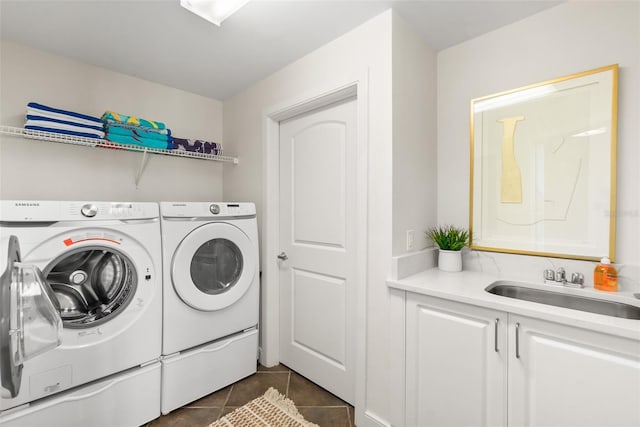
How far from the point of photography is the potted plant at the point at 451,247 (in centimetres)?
171

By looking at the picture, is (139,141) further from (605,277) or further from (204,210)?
(605,277)

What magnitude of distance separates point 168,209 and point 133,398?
1.07 metres

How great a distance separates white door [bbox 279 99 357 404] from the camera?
1865 millimetres

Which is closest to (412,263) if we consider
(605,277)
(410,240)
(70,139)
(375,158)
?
(410,240)

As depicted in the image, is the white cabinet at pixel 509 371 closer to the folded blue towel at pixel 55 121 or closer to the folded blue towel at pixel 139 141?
the folded blue towel at pixel 139 141

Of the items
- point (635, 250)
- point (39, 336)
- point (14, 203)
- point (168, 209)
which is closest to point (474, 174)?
point (635, 250)

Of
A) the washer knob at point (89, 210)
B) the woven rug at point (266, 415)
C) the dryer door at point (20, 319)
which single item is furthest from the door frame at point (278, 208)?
the dryer door at point (20, 319)

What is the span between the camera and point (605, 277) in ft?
4.31

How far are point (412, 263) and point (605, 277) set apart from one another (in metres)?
0.83

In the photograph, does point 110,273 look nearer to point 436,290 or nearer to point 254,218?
point 254,218

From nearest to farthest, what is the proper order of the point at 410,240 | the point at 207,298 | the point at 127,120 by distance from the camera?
the point at 410,240 → the point at 207,298 → the point at 127,120

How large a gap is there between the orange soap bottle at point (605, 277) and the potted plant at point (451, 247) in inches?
22.8

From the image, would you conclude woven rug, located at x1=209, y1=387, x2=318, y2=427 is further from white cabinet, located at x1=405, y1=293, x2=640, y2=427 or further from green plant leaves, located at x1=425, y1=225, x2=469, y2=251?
green plant leaves, located at x1=425, y1=225, x2=469, y2=251

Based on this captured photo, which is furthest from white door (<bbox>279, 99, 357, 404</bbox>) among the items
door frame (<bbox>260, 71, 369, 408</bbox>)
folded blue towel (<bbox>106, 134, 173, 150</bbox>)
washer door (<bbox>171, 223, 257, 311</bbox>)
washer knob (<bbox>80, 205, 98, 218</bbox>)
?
washer knob (<bbox>80, 205, 98, 218</bbox>)
